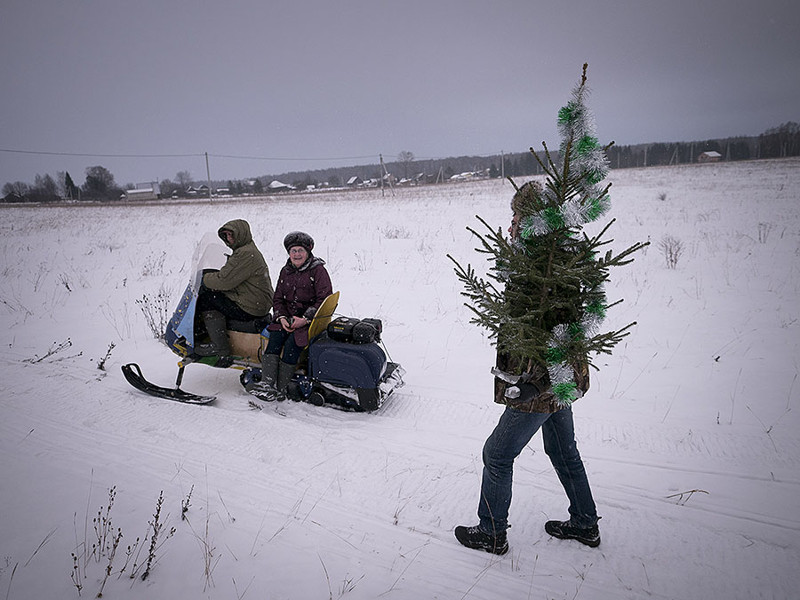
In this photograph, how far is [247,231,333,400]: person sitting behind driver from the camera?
4477 millimetres

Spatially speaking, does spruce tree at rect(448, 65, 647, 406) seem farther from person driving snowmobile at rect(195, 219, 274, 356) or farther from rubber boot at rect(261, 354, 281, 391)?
person driving snowmobile at rect(195, 219, 274, 356)

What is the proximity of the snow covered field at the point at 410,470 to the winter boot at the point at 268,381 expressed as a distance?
0.19 metres

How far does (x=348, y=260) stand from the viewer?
37.4 ft

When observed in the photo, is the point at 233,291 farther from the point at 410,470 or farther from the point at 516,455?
the point at 516,455

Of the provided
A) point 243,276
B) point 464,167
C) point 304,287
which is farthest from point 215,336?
point 464,167

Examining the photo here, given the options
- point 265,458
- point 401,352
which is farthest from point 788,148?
point 265,458

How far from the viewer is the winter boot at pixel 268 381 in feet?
14.9

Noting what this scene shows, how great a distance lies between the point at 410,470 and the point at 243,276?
2699 mm

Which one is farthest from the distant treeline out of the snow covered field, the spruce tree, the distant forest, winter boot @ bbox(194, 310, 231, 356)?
the spruce tree

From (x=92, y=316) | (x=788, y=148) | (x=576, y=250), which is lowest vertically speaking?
(x=92, y=316)

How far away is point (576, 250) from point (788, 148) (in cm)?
5539

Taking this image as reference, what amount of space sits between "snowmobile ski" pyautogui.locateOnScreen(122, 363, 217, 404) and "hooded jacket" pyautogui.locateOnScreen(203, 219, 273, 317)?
1.08m

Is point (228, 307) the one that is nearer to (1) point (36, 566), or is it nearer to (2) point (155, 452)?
(2) point (155, 452)

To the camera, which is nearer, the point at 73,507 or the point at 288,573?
the point at 288,573
